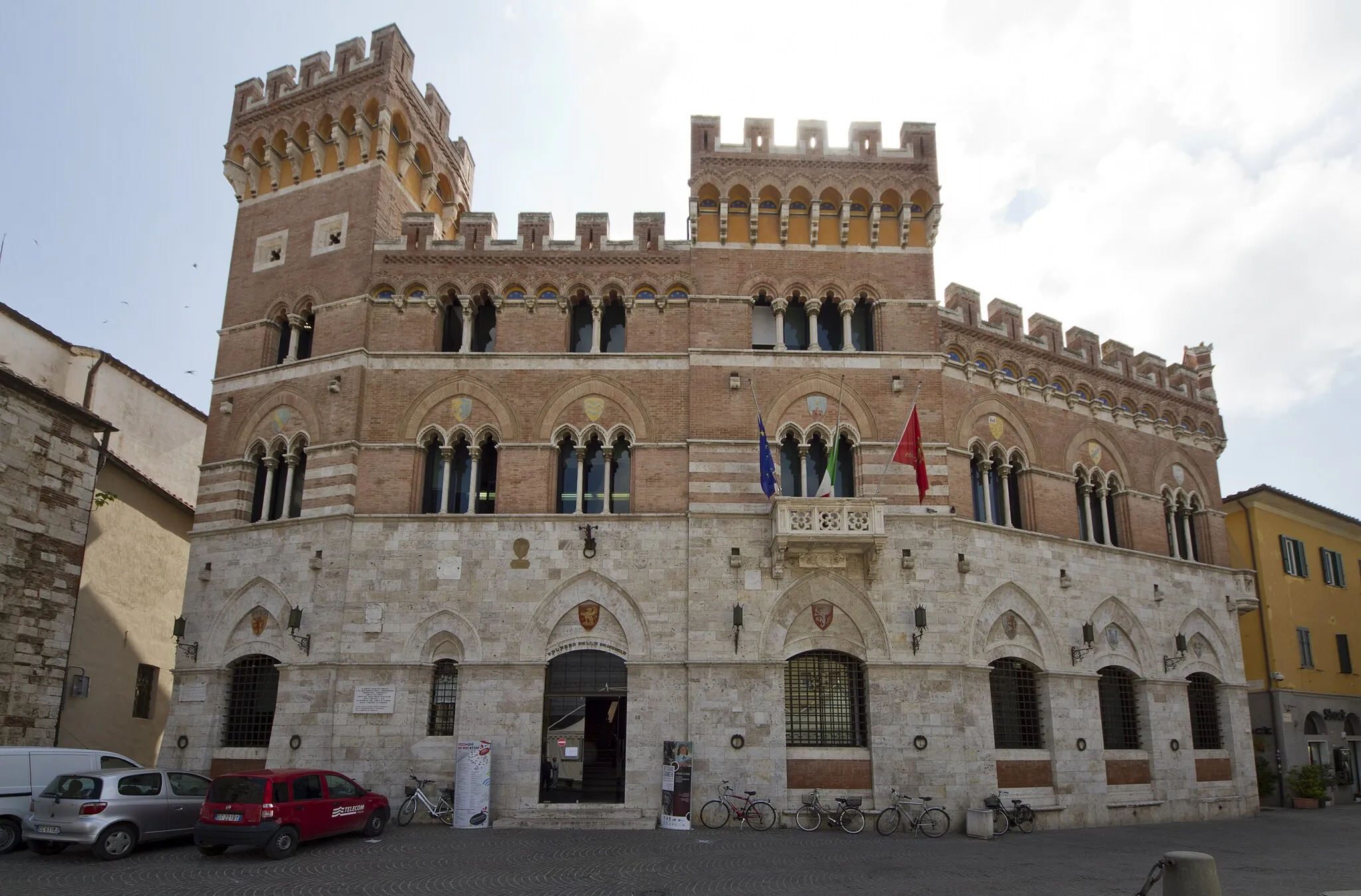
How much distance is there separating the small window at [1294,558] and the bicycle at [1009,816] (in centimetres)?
1789

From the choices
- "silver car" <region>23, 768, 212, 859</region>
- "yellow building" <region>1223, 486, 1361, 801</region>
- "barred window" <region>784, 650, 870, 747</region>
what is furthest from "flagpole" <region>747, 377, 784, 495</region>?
"yellow building" <region>1223, 486, 1361, 801</region>

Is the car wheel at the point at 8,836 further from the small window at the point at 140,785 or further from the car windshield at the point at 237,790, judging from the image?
the car windshield at the point at 237,790

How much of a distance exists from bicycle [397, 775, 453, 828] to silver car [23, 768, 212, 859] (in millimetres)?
4324

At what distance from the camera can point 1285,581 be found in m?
34.0

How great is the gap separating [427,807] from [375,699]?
2749 millimetres

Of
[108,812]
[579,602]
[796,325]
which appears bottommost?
[108,812]

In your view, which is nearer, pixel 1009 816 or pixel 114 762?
pixel 114 762

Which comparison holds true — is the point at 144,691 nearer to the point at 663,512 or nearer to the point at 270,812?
the point at 270,812

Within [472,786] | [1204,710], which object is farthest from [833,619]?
[1204,710]

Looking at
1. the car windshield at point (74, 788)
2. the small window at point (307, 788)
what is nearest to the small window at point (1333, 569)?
the small window at point (307, 788)

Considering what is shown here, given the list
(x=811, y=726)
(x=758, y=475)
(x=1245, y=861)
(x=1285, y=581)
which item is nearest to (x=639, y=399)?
(x=758, y=475)

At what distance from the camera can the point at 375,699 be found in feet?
72.8

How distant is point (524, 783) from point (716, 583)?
→ 617 centimetres

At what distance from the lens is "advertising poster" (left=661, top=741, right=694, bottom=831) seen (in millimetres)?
20734
